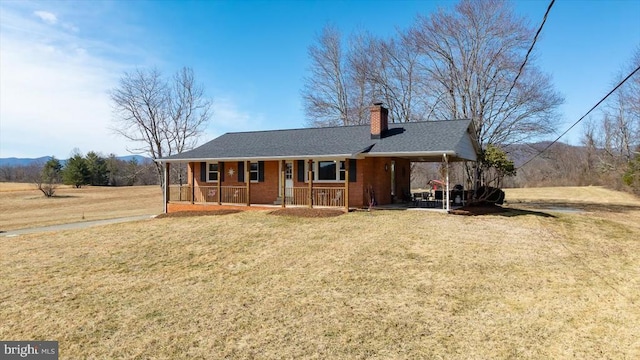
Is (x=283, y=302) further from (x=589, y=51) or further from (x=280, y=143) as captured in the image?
(x=589, y=51)

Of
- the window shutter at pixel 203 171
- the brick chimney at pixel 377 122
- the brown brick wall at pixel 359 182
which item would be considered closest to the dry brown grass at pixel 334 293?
the brown brick wall at pixel 359 182

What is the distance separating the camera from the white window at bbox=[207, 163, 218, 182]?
2012 centimetres

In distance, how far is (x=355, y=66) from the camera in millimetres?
31359

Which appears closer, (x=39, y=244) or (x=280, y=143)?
(x=39, y=244)

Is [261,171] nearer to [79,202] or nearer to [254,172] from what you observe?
[254,172]

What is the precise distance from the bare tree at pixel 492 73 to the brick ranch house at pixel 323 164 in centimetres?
423

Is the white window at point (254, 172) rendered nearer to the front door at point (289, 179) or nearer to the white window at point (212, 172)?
the front door at point (289, 179)

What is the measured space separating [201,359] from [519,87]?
24.8 m

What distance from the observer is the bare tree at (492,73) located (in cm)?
2305

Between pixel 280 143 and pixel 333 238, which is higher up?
pixel 280 143

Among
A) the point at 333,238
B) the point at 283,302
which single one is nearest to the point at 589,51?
the point at 333,238

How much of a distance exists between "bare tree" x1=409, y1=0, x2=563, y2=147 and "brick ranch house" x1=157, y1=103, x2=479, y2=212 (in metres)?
4.23

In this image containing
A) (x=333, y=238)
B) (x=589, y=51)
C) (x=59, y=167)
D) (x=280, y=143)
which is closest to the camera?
(x=333, y=238)

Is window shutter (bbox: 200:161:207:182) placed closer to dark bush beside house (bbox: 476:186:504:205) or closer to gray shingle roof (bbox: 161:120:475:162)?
gray shingle roof (bbox: 161:120:475:162)
